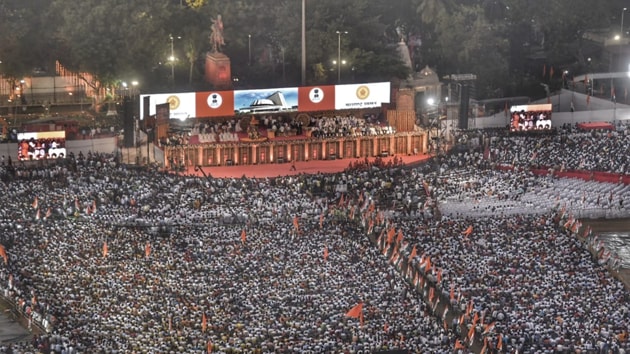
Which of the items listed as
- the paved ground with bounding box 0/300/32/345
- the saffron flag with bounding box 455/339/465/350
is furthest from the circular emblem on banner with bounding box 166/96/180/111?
the saffron flag with bounding box 455/339/465/350

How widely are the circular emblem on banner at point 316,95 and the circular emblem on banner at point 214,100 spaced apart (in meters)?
7.43

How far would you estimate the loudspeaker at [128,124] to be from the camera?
376 ft

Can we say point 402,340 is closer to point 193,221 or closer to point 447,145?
point 193,221

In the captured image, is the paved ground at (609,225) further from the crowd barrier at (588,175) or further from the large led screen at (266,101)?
the large led screen at (266,101)

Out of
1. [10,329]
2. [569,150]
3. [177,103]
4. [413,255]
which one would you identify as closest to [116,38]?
[177,103]

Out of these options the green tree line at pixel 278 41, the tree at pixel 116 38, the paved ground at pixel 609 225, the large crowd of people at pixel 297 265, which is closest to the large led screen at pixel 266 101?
the green tree line at pixel 278 41

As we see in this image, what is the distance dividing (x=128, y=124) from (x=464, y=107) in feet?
89.0

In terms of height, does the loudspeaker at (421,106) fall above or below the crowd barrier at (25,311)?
above

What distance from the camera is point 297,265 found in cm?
9144

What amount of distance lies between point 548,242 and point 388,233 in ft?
32.9

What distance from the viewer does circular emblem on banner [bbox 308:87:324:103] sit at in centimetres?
12350

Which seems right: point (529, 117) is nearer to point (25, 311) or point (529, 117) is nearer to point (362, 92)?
point (362, 92)

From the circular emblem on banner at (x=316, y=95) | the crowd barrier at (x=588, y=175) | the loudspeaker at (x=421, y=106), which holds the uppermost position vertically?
the circular emblem on banner at (x=316, y=95)

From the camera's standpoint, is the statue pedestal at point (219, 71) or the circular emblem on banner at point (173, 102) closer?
the circular emblem on banner at point (173, 102)
